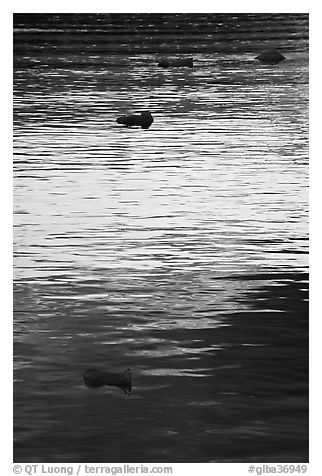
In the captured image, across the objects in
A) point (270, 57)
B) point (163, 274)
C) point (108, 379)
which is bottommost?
point (108, 379)

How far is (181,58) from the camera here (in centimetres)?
3478

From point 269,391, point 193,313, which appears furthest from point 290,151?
point 269,391

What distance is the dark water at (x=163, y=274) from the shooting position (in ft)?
43.9

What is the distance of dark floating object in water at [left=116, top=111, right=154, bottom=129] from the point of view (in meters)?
26.5

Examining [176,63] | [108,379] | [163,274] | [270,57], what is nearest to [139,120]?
[176,63]

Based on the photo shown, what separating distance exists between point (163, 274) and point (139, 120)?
9971 millimetres

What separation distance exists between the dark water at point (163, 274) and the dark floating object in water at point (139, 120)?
0.19 m

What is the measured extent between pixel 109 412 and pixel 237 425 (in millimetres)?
1239

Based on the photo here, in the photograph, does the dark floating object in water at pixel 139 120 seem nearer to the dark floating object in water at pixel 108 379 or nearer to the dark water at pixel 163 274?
the dark water at pixel 163 274

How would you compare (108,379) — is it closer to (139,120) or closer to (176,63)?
(139,120)

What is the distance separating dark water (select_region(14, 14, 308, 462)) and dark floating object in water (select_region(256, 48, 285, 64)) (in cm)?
321

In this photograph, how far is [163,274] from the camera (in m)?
17.2

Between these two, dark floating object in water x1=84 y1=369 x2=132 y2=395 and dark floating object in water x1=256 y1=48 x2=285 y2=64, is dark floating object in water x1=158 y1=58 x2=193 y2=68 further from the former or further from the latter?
dark floating object in water x1=84 y1=369 x2=132 y2=395

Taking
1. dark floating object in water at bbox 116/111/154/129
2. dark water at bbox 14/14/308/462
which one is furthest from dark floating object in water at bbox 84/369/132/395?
dark floating object in water at bbox 116/111/154/129
